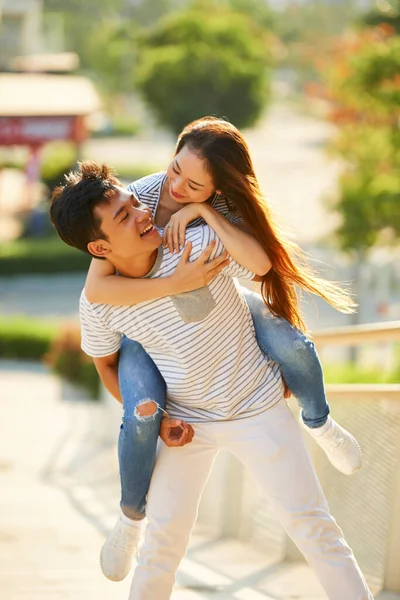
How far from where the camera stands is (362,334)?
427 cm

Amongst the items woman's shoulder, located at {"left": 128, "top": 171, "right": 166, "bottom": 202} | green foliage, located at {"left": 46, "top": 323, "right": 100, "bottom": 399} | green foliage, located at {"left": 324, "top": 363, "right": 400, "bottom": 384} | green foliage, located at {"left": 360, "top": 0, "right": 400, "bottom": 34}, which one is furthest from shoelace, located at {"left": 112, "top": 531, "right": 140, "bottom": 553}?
green foliage, located at {"left": 360, "top": 0, "right": 400, "bottom": 34}

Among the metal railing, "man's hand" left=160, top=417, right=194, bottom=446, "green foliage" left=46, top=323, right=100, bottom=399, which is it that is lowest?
"green foliage" left=46, top=323, right=100, bottom=399

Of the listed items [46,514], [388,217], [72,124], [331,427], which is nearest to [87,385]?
[388,217]

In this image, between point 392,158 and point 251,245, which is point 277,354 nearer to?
point 251,245

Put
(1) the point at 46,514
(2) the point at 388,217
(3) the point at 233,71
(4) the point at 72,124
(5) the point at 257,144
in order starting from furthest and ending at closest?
(5) the point at 257,144 → (3) the point at 233,71 → (4) the point at 72,124 → (2) the point at 388,217 → (1) the point at 46,514

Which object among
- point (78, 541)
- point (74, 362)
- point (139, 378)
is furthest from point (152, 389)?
point (74, 362)

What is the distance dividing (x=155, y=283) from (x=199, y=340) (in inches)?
7.8

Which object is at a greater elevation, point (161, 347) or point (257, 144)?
point (161, 347)

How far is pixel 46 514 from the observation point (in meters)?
6.08

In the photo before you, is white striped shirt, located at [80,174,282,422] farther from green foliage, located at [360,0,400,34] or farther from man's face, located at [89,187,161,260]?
green foliage, located at [360,0,400,34]

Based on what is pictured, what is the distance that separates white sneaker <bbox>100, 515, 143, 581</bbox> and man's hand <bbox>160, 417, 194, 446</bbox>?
0.32 m

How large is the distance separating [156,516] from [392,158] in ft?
37.2

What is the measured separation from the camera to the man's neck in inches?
121

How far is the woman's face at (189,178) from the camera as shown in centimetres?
302
